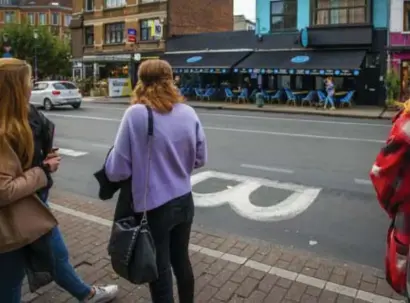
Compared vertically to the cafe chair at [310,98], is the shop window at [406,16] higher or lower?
higher

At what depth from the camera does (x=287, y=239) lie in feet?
16.7

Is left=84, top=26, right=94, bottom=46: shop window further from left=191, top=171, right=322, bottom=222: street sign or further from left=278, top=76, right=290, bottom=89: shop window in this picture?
left=191, top=171, right=322, bottom=222: street sign

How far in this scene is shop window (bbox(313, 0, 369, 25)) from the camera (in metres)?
24.8

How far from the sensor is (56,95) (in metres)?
23.2

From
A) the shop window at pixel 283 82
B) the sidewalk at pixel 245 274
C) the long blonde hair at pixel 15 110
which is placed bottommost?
the sidewalk at pixel 245 274

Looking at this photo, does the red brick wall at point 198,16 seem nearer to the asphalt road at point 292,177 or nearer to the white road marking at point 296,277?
the asphalt road at point 292,177

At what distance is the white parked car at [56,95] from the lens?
76.4ft

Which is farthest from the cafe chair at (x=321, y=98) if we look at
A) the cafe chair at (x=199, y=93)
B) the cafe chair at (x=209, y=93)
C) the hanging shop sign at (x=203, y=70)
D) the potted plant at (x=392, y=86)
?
the cafe chair at (x=199, y=93)

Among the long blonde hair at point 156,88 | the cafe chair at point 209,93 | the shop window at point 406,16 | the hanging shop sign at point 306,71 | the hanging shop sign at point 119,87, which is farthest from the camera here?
the hanging shop sign at point 119,87

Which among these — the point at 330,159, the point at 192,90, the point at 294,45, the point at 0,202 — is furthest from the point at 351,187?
the point at 192,90

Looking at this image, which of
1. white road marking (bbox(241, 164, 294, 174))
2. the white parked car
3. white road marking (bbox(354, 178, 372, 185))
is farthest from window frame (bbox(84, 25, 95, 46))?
white road marking (bbox(354, 178, 372, 185))

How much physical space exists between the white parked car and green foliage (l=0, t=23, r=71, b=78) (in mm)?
26999

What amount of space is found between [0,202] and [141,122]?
85 cm

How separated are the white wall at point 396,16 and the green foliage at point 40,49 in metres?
36.4
